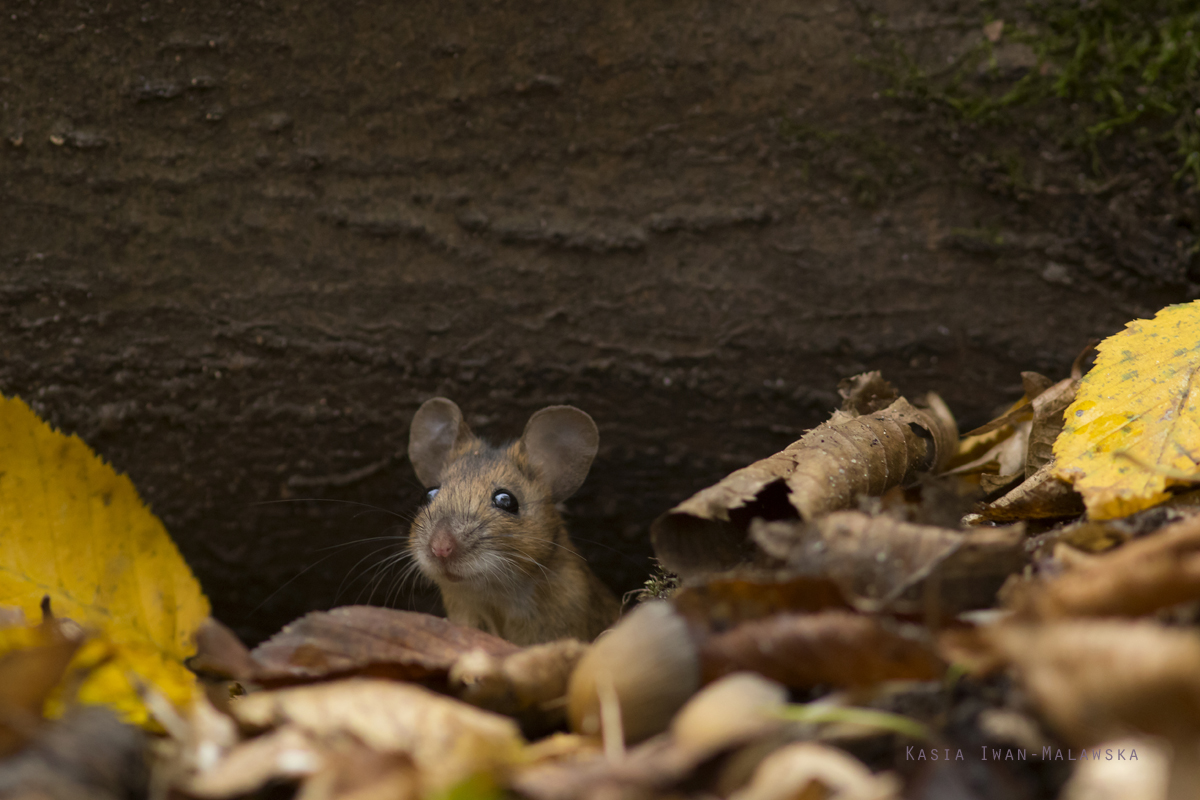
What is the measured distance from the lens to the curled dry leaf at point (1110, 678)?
3.14 feet

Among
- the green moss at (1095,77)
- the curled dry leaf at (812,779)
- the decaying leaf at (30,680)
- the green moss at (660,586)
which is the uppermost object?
the green moss at (1095,77)

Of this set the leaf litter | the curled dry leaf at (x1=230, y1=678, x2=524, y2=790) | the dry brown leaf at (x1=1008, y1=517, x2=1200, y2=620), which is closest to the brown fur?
the leaf litter

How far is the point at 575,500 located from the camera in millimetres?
4070

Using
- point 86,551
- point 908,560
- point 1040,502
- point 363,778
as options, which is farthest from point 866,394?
point 86,551

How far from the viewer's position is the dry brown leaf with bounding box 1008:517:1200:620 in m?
1.19

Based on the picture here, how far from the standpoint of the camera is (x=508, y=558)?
373 cm

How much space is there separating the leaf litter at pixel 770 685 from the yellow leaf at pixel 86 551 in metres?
0.32

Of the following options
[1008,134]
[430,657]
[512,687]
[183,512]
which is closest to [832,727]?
[512,687]

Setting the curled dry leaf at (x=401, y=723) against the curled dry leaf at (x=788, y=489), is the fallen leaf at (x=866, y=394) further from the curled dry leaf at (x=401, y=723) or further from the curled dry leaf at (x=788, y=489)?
the curled dry leaf at (x=401, y=723)

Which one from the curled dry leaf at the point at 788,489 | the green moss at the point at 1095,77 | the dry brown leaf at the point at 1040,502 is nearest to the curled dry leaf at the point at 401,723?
the curled dry leaf at the point at 788,489

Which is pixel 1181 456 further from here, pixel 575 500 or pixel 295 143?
pixel 295 143

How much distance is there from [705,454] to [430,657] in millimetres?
2071

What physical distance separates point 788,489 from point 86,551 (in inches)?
70.8

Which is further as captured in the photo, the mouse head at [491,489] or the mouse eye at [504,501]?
the mouse eye at [504,501]
